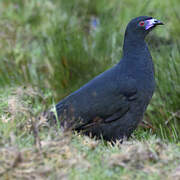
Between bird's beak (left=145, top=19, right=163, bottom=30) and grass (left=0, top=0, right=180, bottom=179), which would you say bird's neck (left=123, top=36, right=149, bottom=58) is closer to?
bird's beak (left=145, top=19, right=163, bottom=30)

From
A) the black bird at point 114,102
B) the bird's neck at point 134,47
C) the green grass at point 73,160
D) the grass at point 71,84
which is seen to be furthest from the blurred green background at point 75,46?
the green grass at point 73,160

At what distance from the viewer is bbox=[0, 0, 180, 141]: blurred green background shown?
4145 millimetres

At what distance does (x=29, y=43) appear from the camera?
6082mm

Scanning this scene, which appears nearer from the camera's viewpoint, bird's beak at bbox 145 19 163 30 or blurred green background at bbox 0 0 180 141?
bird's beak at bbox 145 19 163 30

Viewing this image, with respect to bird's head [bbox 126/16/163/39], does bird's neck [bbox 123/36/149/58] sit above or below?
below

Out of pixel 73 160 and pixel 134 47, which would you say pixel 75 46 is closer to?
pixel 134 47

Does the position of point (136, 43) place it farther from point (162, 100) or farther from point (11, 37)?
point (11, 37)

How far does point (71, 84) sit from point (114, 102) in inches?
64.7

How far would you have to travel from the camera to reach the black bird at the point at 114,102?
3145mm

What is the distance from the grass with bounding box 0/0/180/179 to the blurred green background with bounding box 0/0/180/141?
0.01 metres

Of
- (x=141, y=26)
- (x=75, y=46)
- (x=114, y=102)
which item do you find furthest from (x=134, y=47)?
(x=75, y=46)

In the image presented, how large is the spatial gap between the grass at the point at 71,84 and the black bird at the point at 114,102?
170 mm

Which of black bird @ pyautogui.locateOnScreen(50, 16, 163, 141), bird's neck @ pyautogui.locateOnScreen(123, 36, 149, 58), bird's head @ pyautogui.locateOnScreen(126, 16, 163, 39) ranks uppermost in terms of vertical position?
bird's head @ pyautogui.locateOnScreen(126, 16, 163, 39)

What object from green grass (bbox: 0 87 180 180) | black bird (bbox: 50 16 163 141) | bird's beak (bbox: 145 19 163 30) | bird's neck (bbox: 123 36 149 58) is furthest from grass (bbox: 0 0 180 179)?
bird's beak (bbox: 145 19 163 30)
